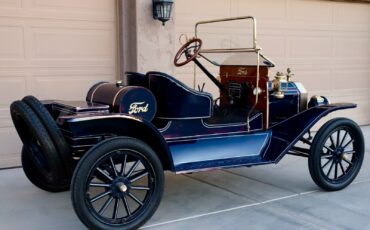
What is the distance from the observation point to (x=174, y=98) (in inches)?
162

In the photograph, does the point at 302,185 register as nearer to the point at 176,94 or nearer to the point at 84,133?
the point at 176,94

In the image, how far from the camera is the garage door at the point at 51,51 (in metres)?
5.46

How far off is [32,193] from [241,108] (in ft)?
6.85

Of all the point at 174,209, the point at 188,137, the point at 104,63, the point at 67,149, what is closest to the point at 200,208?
the point at 174,209

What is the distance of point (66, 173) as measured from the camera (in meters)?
3.72

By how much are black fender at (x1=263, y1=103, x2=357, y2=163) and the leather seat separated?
850 millimetres

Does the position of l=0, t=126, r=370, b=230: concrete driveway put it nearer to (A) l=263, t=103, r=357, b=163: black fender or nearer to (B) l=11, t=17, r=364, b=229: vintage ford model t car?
(B) l=11, t=17, r=364, b=229: vintage ford model t car

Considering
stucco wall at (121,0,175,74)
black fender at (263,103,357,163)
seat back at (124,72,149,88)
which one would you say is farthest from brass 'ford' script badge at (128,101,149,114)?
stucco wall at (121,0,175,74)

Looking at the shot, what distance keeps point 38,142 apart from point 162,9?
2.81 m

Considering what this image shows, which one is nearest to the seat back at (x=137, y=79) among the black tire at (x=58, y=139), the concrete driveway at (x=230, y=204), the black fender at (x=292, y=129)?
the black tire at (x=58, y=139)

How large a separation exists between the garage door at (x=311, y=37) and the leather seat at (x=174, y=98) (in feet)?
8.07

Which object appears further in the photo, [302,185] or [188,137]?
[302,185]

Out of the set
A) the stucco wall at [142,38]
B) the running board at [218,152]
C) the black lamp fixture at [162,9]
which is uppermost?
the black lamp fixture at [162,9]

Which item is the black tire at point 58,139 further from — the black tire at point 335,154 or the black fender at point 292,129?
the black tire at point 335,154
